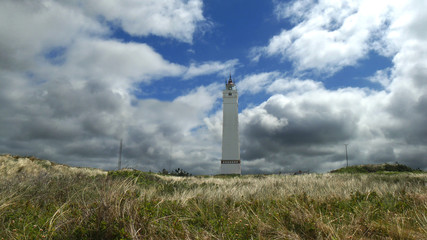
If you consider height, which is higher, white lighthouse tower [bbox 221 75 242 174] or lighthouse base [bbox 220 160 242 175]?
white lighthouse tower [bbox 221 75 242 174]

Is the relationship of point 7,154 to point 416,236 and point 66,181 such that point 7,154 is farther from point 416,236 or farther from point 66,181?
point 416,236

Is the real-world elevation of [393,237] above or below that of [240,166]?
below

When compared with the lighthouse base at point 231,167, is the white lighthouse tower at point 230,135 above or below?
above

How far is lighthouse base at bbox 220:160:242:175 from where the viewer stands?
4978cm

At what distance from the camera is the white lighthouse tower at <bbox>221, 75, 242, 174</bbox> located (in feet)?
164

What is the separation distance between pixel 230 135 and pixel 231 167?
18.6ft

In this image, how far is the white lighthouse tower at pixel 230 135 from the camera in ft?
164

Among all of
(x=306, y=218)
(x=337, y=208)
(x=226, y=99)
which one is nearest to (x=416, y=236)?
(x=306, y=218)

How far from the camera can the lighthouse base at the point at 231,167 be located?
49781mm

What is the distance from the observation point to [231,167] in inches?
1966

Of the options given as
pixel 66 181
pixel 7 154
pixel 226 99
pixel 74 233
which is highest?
pixel 226 99

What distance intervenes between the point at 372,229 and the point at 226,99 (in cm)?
4999

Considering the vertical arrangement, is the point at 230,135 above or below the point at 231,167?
above

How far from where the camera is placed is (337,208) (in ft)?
20.9
